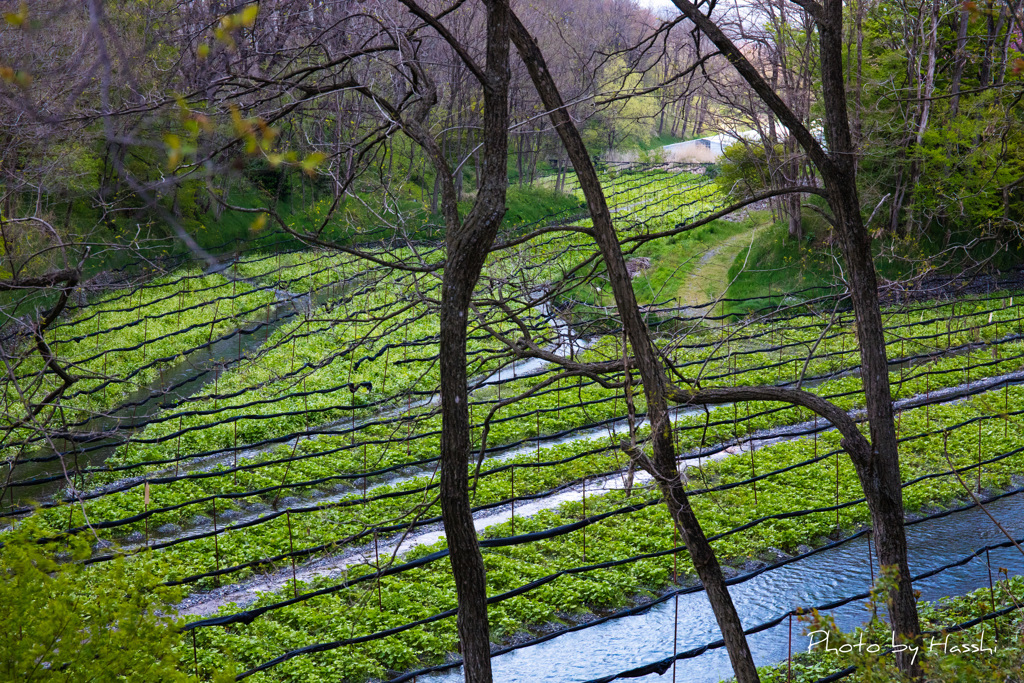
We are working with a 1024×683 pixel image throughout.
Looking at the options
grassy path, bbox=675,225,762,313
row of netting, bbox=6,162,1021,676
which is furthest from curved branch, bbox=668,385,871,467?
grassy path, bbox=675,225,762,313

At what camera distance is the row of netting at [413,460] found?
29.8 ft

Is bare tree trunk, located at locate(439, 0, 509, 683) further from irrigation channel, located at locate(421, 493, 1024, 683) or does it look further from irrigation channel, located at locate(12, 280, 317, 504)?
irrigation channel, located at locate(12, 280, 317, 504)

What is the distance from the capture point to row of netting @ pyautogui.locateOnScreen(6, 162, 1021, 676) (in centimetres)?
909

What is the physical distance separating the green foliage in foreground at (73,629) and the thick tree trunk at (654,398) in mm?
3145

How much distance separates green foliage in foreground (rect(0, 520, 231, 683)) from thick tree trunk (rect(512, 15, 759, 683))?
10.3 feet

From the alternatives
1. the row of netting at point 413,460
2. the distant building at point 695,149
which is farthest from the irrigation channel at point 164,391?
the distant building at point 695,149

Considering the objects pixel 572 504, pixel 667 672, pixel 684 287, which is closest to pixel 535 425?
pixel 572 504

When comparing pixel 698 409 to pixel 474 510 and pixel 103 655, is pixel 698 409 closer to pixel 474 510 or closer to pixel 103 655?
pixel 474 510

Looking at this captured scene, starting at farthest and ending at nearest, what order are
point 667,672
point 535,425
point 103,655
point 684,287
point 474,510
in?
point 684,287 < point 535,425 < point 474,510 < point 667,672 < point 103,655

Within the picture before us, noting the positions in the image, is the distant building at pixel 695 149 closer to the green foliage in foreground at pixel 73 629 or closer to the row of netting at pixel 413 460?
the row of netting at pixel 413 460

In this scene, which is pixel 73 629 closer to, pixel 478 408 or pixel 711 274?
pixel 478 408

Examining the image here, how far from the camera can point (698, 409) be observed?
17.2 m

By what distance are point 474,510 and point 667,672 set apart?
4.07 m

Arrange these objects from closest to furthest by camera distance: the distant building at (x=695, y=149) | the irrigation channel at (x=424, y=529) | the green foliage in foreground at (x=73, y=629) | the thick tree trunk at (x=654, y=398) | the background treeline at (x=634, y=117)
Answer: the green foliage in foreground at (x=73, y=629), the thick tree trunk at (x=654, y=398), the background treeline at (x=634, y=117), the irrigation channel at (x=424, y=529), the distant building at (x=695, y=149)
